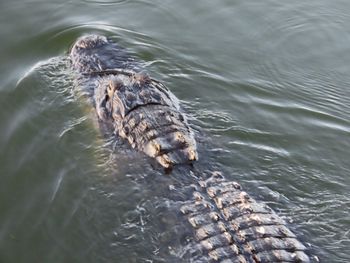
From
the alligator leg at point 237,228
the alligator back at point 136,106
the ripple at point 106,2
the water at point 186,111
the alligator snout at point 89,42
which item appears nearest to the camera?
the alligator leg at point 237,228

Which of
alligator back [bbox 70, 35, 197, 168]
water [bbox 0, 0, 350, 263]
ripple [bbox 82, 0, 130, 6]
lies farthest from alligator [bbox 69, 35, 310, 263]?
ripple [bbox 82, 0, 130, 6]

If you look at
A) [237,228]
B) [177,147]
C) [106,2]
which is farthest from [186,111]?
[106,2]

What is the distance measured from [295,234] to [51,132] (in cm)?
331

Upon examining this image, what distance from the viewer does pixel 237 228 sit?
5156 millimetres

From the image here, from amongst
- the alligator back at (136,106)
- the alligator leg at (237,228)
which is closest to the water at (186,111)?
the alligator back at (136,106)

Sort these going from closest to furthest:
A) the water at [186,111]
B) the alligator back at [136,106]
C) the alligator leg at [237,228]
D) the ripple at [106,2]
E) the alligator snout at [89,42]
Answer: the alligator leg at [237,228], the water at [186,111], the alligator back at [136,106], the alligator snout at [89,42], the ripple at [106,2]

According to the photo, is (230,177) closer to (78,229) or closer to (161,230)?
(161,230)

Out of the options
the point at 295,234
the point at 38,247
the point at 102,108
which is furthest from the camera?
the point at 102,108

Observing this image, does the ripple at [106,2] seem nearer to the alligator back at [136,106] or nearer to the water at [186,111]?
the water at [186,111]

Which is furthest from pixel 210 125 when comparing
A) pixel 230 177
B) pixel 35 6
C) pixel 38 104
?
pixel 35 6

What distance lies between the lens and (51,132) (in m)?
7.20

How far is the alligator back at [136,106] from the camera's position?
623cm

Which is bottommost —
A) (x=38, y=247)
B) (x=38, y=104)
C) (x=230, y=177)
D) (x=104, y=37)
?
(x=38, y=247)

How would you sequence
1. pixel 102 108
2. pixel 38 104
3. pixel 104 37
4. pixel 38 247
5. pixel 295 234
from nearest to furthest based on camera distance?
pixel 295 234 < pixel 38 247 < pixel 102 108 < pixel 38 104 < pixel 104 37
